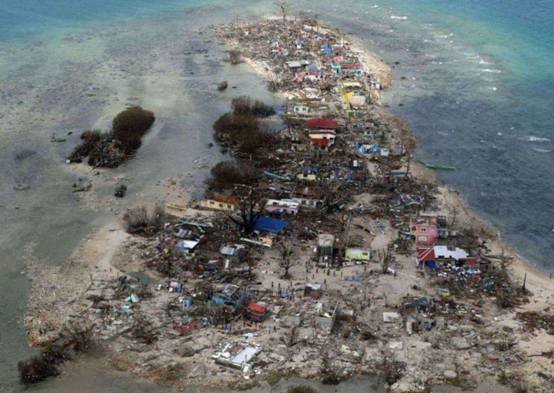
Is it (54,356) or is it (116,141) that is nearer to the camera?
(54,356)

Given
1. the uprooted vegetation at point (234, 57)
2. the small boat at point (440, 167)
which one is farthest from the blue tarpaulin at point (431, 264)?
the uprooted vegetation at point (234, 57)

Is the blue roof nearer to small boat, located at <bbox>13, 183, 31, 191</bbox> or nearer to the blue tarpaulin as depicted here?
the blue tarpaulin

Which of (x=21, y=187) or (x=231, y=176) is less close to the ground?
(x=231, y=176)

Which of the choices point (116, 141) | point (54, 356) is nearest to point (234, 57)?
point (116, 141)

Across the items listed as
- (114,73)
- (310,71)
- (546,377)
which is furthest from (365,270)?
(114,73)

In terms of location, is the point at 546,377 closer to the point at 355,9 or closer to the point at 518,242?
the point at 518,242

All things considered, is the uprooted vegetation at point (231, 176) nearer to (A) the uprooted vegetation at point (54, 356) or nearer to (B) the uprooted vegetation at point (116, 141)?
(B) the uprooted vegetation at point (116, 141)

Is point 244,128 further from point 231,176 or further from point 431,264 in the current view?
point 431,264
